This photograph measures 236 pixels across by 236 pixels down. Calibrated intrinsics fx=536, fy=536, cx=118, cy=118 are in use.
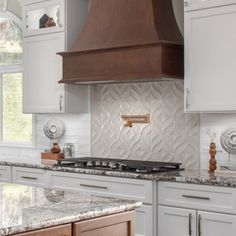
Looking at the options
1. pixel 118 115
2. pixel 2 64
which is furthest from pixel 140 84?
pixel 2 64

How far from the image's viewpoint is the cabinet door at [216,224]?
3.84 m

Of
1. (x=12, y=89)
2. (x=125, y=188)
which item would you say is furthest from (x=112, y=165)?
(x=12, y=89)

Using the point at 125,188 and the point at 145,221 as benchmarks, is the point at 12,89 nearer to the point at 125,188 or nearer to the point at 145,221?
the point at 125,188

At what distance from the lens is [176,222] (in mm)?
4145

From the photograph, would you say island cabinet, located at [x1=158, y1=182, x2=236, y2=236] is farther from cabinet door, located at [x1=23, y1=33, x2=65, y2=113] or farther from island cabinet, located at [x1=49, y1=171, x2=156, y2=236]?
cabinet door, located at [x1=23, y1=33, x2=65, y2=113]

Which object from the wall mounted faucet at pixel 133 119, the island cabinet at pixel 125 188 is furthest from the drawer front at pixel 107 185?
the wall mounted faucet at pixel 133 119

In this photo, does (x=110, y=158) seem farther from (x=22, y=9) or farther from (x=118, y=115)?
(x=22, y=9)

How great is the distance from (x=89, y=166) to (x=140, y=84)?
97 cm

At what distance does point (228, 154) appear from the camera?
465cm

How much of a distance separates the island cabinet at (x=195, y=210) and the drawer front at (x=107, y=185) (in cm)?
14

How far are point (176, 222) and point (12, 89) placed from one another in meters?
3.32

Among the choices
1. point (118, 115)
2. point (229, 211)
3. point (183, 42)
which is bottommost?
point (229, 211)

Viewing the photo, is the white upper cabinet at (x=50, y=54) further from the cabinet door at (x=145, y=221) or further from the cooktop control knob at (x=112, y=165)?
the cabinet door at (x=145, y=221)

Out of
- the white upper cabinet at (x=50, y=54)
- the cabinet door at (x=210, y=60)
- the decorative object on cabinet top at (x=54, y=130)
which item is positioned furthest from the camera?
the decorative object on cabinet top at (x=54, y=130)
